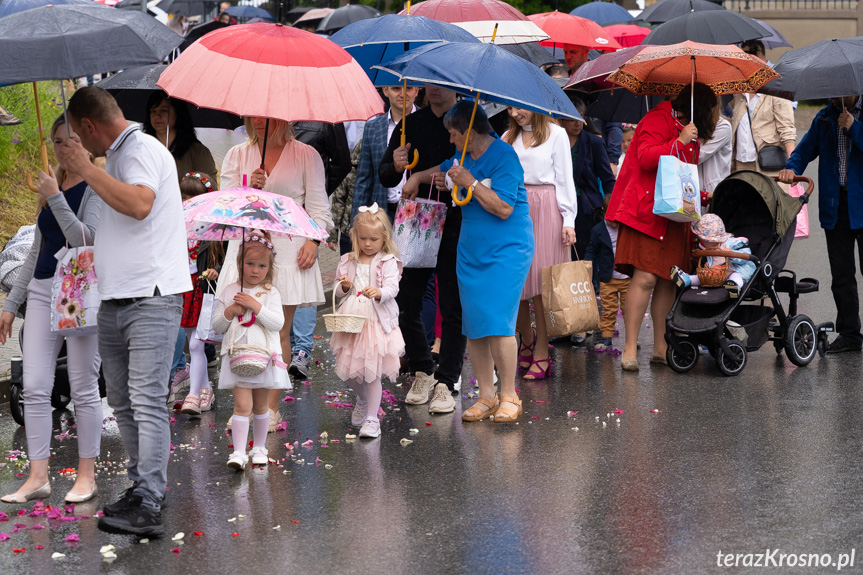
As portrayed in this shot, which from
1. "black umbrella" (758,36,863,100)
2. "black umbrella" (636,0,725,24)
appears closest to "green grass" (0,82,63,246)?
"black umbrella" (636,0,725,24)

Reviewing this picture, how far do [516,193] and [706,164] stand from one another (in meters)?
3.32

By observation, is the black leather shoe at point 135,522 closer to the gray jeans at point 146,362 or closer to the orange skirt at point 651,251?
the gray jeans at point 146,362

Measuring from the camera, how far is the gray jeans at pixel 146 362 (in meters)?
5.25

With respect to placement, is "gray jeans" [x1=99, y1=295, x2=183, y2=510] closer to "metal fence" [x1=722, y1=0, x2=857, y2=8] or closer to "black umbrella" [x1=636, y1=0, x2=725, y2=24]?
"black umbrella" [x1=636, y1=0, x2=725, y2=24]

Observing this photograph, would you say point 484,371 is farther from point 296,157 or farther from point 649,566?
point 649,566

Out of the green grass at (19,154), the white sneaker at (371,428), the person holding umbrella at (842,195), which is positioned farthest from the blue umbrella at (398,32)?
the green grass at (19,154)

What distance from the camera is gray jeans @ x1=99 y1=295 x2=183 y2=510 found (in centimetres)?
525

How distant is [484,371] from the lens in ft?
24.7

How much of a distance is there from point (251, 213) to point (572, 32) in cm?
694

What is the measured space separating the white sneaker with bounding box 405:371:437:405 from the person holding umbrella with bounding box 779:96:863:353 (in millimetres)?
3432

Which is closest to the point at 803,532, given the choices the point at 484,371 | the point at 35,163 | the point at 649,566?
the point at 649,566

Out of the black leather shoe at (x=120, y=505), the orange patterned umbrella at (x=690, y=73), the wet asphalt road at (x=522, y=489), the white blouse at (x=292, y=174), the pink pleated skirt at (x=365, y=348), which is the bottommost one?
the wet asphalt road at (x=522, y=489)

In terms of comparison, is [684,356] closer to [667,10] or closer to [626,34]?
[667,10]
